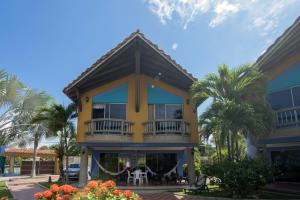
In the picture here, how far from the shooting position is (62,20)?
16.0 meters

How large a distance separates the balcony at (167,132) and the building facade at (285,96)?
4429mm

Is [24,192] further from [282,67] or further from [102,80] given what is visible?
[282,67]

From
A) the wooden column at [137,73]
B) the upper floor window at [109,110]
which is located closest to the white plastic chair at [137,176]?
the upper floor window at [109,110]

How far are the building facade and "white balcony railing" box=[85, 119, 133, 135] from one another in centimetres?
797

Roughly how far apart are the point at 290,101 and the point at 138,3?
9835 mm

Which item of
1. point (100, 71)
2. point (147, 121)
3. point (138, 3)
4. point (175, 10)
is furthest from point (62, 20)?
point (147, 121)

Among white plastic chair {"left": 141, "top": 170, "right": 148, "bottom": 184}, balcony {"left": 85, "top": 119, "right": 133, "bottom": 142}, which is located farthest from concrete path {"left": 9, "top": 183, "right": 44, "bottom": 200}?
white plastic chair {"left": 141, "top": 170, "right": 148, "bottom": 184}

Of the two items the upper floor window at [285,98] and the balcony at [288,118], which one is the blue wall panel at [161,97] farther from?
the balcony at [288,118]

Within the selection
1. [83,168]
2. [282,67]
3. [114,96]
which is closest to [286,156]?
[282,67]

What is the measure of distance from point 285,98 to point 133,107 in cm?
911

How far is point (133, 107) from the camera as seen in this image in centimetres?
1731

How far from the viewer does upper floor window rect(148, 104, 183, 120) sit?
17.8 m

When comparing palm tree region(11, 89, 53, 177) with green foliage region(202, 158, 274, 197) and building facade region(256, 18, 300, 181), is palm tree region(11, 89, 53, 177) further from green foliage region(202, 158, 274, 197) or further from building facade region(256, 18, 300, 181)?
building facade region(256, 18, 300, 181)

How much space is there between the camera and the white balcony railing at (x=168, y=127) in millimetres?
16297
